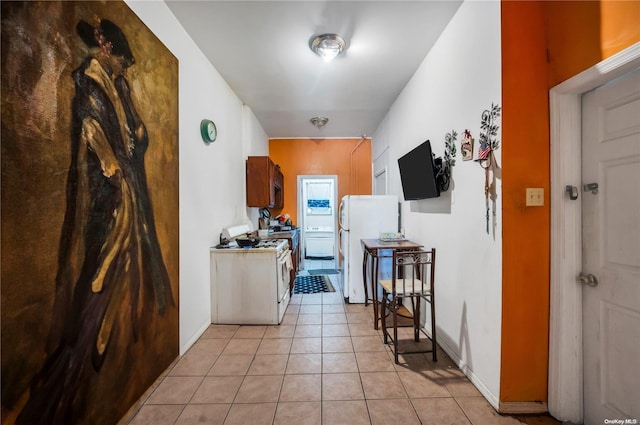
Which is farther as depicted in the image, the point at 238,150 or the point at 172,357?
the point at 238,150

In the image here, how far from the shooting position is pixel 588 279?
1446 millimetres

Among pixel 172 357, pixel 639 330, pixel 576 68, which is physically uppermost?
pixel 576 68

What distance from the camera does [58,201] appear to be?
114cm

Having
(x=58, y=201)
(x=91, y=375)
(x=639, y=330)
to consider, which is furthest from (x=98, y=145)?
(x=639, y=330)

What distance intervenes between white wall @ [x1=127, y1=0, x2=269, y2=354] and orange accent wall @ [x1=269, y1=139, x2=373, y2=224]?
227 cm

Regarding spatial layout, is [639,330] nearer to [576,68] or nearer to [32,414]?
[576,68]

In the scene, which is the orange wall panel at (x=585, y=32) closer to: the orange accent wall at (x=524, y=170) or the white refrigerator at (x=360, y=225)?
the orange accent wall at (x=524, y=170)

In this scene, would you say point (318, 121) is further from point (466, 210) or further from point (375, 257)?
point (466, 210)

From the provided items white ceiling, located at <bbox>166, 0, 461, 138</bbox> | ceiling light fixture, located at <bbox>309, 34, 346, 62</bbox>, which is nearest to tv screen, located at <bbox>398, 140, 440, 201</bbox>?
white ceiling, located at <bbox>166, 0, 461, 138</bbox>

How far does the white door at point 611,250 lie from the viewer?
1.25 meters

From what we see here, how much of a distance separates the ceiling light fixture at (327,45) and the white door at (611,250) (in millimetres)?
1834

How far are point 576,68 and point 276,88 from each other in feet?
9.40

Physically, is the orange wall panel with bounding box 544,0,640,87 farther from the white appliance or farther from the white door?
the white appliance

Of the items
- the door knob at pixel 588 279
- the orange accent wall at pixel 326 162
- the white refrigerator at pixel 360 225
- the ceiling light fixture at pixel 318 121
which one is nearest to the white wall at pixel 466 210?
the door knob at pixel 588 279
